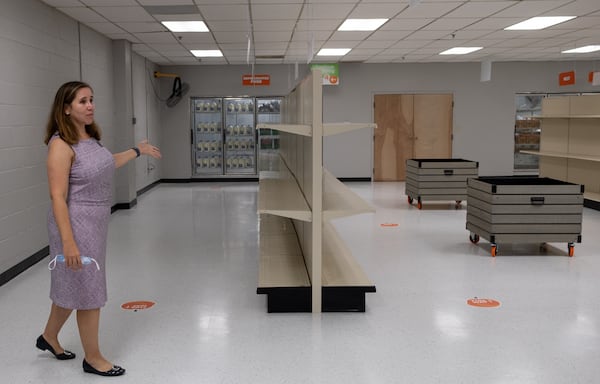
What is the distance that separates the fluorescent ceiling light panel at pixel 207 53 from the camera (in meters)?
11.4

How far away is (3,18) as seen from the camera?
541 cm

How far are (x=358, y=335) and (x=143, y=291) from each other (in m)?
2.01

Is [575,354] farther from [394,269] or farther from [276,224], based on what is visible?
[276,224]

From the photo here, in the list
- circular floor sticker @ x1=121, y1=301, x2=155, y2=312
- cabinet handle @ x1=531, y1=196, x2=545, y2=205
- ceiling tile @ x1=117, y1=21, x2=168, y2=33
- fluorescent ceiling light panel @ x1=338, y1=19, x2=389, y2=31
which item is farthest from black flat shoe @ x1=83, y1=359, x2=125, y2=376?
fluorescent ceiling light panel @ x1=338, y1=19, x2=389, y2=31

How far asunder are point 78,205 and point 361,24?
21.0 feet

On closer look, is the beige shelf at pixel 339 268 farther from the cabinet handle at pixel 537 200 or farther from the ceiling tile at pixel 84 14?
the ceiling tile at pixel 84 14

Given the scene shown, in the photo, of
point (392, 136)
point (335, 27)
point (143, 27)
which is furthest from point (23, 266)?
point (392, 136)

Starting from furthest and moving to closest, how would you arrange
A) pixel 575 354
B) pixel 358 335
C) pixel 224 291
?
pixel 224 291, pixel 358 335, pixel 575 354

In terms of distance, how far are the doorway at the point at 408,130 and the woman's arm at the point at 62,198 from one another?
11819mm

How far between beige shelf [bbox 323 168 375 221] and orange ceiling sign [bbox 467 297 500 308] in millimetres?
1241

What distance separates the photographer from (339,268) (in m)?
4.72

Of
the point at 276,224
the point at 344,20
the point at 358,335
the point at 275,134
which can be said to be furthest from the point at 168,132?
the point at 358,335

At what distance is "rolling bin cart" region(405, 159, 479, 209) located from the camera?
9383 mm

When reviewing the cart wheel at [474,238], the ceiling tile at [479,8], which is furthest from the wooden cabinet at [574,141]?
the cart wheel at [474,238]
